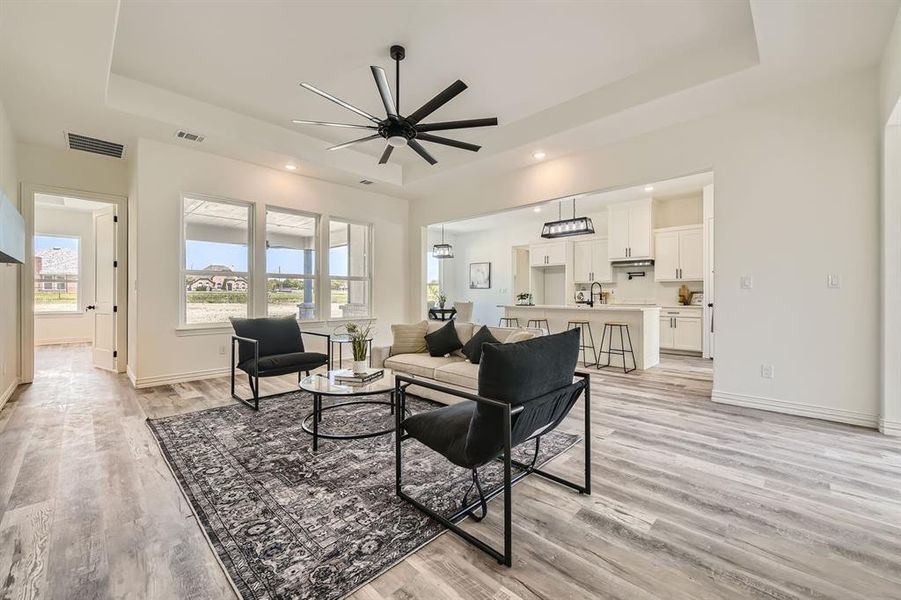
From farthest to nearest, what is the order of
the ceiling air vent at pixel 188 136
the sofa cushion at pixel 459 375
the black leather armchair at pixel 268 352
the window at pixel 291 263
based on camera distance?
the window at pixel 291 263
the ceiling air vent at pixel 188 136
the black leather armchair at pixel 268 352
the sofa cushion at pixel 459 375

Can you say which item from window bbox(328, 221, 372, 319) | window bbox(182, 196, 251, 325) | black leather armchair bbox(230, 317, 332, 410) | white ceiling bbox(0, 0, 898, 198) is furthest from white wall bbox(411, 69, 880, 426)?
window bbox(182, 196, 251, 325)

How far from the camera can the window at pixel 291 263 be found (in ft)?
→ 18.6

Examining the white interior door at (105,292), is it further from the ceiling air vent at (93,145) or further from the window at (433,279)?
the window at (433,279)

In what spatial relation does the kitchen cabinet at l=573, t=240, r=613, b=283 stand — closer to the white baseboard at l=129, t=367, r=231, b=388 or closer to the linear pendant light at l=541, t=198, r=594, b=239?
the linear pendant light at l=541, t=198, r=594, b=239

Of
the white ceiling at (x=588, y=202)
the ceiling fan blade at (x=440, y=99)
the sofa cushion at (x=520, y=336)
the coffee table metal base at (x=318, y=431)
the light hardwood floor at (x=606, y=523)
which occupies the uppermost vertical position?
the white ceiling at (x=588, y=202)

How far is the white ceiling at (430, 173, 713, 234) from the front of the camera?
6373 millimetres

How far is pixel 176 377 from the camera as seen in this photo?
474 centimetres

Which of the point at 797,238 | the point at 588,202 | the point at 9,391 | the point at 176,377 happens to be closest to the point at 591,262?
the point at 588,202

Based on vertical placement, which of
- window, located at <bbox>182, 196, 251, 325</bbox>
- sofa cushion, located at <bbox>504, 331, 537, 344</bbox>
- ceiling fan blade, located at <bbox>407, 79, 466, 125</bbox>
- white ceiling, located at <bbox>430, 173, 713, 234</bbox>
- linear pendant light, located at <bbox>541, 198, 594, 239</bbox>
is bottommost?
sofa cushion, located at <bbox>504, 331, 537, 344</bbox>

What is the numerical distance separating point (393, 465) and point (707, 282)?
660 cm

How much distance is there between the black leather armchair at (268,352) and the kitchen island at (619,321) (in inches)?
151

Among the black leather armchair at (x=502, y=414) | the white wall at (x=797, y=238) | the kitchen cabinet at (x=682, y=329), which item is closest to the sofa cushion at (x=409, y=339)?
the black leather armchair at (x=502, y=414)

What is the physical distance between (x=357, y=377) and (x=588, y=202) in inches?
251

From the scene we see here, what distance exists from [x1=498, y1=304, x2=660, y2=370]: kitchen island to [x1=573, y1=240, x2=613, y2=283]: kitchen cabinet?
228 centimetres
